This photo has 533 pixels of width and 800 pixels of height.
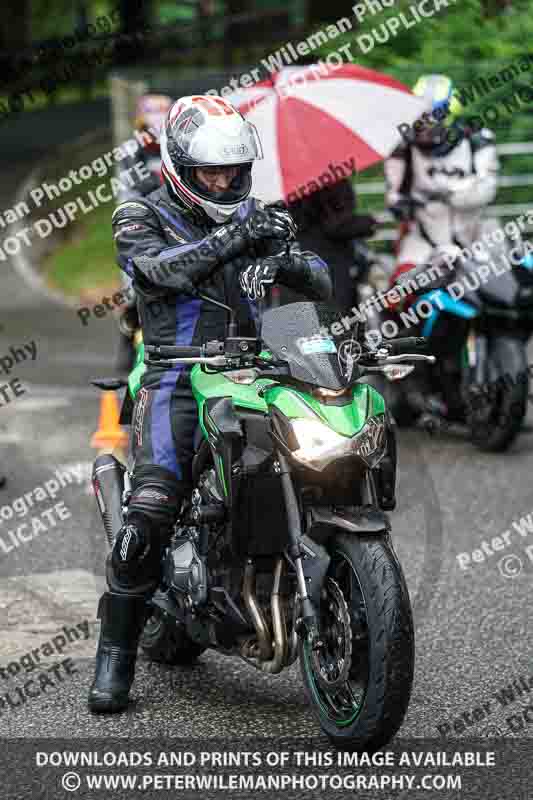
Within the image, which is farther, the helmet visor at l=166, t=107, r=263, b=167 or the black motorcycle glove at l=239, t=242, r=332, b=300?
the helmet visor at l=166, t=107, r=263, b=167

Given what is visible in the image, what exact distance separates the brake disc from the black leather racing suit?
71 centimetres

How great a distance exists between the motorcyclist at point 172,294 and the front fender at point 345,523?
26.4 inches

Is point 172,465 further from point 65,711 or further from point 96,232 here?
point 96,232

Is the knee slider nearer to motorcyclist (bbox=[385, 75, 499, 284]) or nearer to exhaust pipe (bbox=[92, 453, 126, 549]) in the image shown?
exhaust pipe (bbox=[92, 453, 126, 549])

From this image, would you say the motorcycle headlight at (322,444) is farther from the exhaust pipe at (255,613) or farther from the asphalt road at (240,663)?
the asphalt road at (240,663)

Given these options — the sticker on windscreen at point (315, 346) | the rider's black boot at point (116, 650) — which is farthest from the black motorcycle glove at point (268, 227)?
the rider's black boot at point (116, 650)

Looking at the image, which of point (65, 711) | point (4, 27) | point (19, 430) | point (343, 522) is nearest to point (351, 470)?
point (343, 522)

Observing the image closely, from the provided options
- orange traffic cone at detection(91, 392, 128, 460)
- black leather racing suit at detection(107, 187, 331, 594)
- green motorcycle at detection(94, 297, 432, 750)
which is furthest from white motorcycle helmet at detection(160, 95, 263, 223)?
orange traffic cone at detection(91, 392, 128, 460)

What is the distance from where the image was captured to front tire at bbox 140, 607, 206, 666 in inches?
235

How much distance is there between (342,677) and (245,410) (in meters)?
0.91

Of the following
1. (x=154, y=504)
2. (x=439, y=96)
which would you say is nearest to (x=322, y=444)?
(x=154, y=504)

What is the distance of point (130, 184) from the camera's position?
37.6ft

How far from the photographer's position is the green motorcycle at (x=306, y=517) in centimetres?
488

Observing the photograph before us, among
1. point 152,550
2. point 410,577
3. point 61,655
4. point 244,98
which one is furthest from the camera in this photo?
point 244,98
